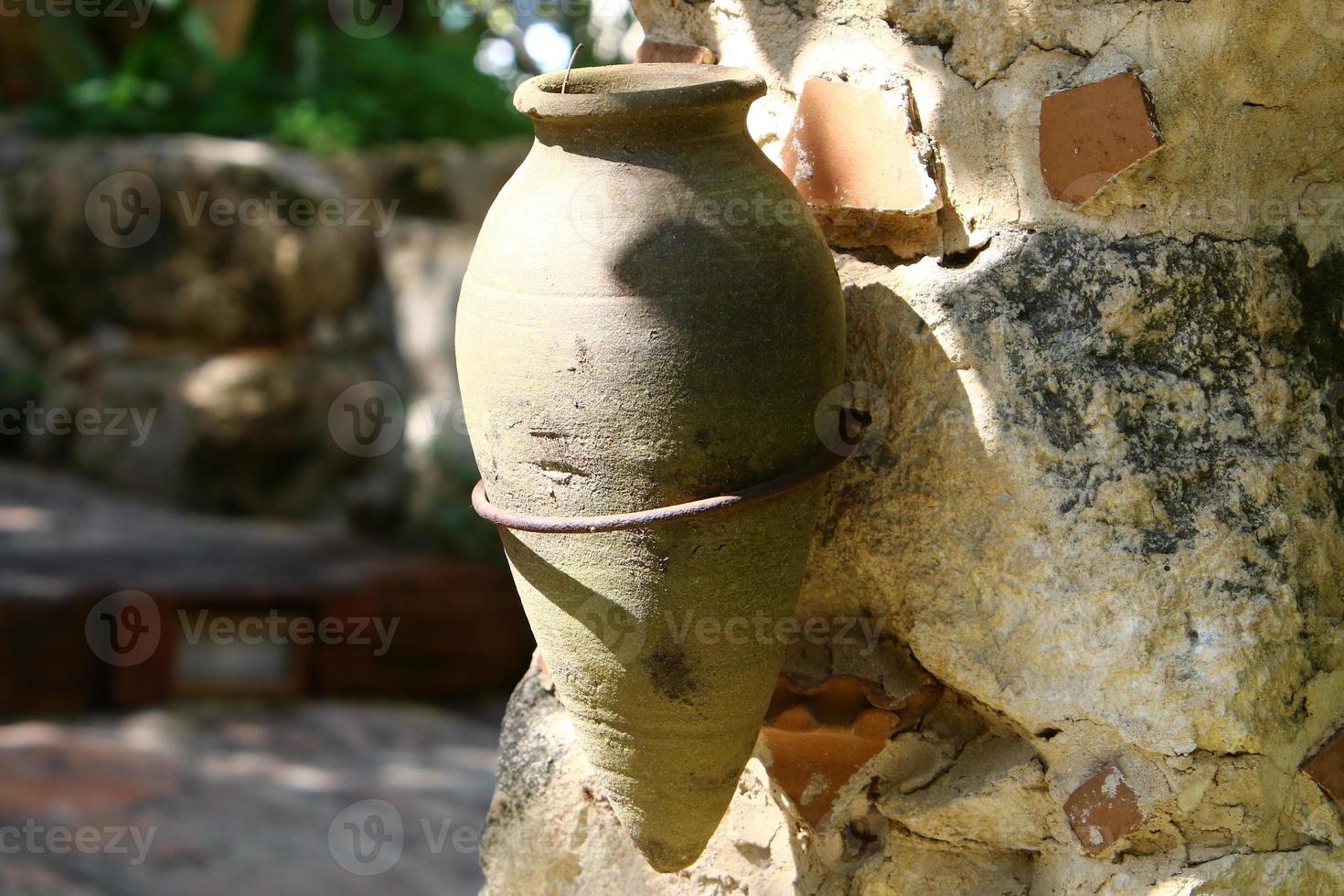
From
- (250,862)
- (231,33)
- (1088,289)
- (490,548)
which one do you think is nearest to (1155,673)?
(1088,289)

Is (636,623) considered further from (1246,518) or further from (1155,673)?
(1246,518)

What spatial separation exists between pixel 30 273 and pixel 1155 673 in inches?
220

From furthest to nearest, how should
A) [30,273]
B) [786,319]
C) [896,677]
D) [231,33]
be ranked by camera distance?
1. [231,33]
2. [30,273]
3. [896,677]
4. [786,319]

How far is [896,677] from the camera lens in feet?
5.24
